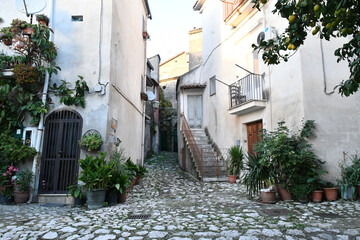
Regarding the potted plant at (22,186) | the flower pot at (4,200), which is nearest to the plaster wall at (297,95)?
the potted plant at (22,186)

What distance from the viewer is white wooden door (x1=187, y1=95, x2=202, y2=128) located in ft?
47.6

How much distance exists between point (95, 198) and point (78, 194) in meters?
0.52

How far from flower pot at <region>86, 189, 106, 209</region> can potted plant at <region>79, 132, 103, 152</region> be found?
114 cm

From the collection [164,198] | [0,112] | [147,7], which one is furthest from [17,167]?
[147,7]

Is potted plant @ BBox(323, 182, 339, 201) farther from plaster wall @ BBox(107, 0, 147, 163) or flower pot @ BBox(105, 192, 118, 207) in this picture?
plaster wall @ BBox(107, 0, 147, 163)

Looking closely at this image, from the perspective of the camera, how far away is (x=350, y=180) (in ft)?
20.7

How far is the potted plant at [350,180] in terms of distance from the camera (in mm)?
6191

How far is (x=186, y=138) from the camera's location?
40.6 ft

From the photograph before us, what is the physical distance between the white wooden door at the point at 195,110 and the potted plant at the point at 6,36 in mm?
9342

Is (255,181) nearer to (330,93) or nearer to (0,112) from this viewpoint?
(330,93)

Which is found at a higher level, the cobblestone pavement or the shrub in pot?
the shrub in pot

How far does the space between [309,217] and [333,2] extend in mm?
3863

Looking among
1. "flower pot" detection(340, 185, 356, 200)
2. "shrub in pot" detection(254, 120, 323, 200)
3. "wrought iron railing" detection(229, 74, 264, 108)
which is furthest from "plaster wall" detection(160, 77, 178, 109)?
"flower pot" detection(340, 185, 356, 200)

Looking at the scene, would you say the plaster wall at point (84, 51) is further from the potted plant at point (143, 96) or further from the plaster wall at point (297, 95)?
the plaster wall at point (297, 95)
